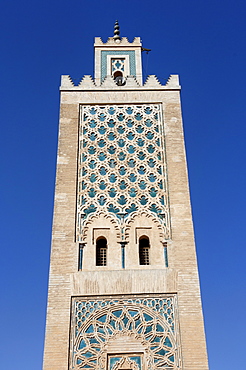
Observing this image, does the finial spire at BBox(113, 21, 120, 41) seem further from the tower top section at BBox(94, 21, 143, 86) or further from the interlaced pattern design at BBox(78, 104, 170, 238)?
the interlaced pattern design at BBox(78, 104, 170, 238)

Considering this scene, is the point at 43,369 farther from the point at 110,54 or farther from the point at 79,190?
the point at 110,54

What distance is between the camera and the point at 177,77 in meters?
10.5

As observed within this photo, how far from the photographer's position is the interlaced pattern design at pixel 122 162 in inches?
353

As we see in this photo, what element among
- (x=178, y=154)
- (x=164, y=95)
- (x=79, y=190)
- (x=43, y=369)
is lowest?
(x=43, y=369)

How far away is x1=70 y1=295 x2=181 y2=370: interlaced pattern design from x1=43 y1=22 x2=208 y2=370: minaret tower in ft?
0.05

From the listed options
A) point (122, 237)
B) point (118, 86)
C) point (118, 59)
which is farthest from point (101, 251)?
point (118, 59)

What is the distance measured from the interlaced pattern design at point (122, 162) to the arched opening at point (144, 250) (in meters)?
0.36

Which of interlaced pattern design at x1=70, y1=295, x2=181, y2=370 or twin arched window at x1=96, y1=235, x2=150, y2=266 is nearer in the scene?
interlaced pattern design at x1=70, y1=295, x2=181, y2=370

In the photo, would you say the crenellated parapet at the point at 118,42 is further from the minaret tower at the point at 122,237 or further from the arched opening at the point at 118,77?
the minaret tower at the point at 122,237

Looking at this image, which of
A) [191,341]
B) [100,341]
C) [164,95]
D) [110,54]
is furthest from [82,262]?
[110,54]

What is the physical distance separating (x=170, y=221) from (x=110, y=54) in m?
4.31

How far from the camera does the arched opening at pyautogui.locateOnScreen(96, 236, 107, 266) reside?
855 centimetres

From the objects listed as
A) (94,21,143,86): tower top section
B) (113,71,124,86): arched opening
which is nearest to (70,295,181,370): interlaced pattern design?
(94,21,143,86): tower top section

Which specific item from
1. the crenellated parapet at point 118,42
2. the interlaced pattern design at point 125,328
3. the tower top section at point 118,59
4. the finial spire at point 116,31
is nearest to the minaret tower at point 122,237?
the interlaced pattern design at point 125,328
